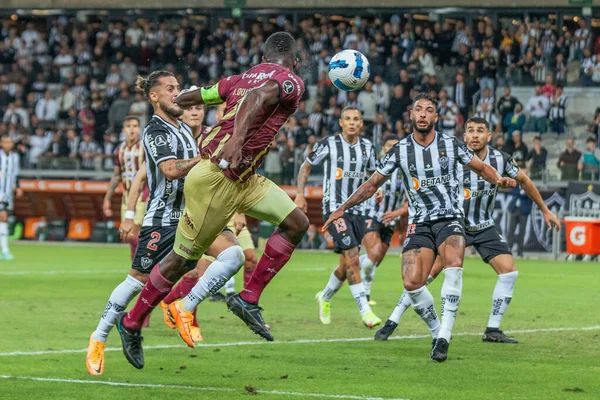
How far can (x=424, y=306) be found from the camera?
411 inches

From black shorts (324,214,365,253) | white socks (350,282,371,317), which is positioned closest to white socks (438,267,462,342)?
white socks (350,282,371,317)

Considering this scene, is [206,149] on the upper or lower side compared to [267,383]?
upper

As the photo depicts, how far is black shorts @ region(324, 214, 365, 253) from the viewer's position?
1361 cm

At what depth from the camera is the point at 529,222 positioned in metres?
26.3

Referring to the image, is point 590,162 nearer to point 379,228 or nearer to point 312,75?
point 312,75

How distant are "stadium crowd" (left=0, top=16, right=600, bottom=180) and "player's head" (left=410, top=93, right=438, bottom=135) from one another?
16.0 meters

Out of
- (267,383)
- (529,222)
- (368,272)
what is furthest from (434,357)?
(529,222)

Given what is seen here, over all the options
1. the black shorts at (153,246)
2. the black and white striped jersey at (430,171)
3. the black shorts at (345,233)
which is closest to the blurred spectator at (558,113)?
the black shorts at (345,233)

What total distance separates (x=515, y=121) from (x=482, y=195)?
673 inches

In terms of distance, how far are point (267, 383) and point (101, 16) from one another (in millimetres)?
32804

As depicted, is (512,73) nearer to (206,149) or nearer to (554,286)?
(554,286)

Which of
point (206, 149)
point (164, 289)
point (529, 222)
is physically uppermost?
point (206, 149)

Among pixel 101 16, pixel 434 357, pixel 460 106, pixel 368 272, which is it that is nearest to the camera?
pixel 434 357

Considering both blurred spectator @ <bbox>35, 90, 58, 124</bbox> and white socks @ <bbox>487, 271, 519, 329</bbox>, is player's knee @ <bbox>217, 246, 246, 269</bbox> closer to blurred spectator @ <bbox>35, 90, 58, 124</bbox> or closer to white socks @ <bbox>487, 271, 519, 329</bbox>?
white socks @ <bbox>487, 271, 519, 329</bbox>
